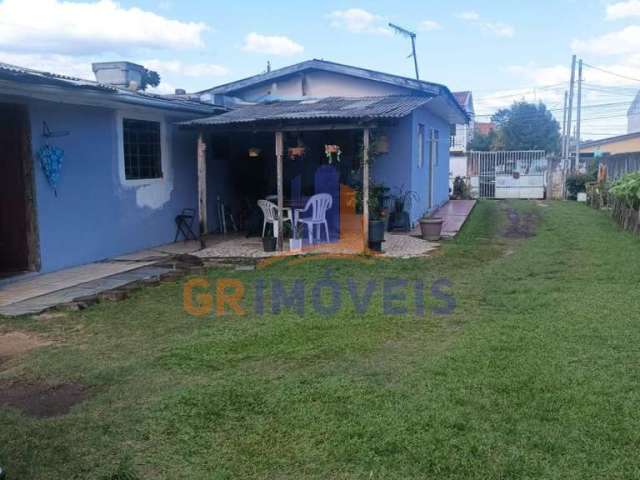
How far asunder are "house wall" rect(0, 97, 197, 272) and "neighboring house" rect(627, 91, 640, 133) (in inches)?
1773

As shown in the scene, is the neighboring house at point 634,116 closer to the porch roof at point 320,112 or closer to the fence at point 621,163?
the fence at point 621,163

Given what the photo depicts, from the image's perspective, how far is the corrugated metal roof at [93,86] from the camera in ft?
21.6

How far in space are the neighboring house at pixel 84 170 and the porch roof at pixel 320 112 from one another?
34.6 inches

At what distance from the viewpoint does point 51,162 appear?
26.8ft

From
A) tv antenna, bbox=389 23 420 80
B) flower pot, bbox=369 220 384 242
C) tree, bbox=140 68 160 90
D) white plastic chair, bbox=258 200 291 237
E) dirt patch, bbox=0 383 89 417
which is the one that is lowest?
dirt patch, bbox=0 383 89 417

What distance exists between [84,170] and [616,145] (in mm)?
35191

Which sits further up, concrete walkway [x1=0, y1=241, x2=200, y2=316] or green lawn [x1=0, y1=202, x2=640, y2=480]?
concrete walkway [x1=0, y1=241, x2=200, y2=316]

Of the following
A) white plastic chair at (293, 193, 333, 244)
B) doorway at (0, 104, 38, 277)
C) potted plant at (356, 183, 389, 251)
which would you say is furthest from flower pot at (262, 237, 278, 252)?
doorway at (0, 104, 38, 277)

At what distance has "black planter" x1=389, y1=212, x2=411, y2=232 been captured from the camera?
40.9ft

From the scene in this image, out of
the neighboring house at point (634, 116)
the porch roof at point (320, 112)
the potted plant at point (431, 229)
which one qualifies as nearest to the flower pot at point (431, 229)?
the potted plant at point (431, 229)

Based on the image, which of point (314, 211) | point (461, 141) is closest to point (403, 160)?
point (314, 211)

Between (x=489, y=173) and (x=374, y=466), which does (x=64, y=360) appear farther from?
(x=489, y=173)

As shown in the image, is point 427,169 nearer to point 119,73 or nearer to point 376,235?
point 376,235

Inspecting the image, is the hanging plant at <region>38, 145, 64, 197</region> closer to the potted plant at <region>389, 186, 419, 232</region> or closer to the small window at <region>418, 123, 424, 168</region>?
the potted plant at <region>389, 186, 419, 232</region>
